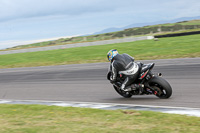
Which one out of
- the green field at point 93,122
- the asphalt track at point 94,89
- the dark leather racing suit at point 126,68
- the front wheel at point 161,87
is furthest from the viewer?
the asphalt track at point 94,89

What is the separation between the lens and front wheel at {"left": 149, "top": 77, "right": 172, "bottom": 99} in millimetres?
7586

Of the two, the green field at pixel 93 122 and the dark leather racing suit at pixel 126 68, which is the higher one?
the dark leather racing suit at pixel 126 68

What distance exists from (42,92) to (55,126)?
6274 millimetres

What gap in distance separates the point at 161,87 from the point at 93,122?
2683mm

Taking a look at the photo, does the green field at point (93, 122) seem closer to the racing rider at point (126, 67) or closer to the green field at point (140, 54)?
the racing rider at point (126, 67)

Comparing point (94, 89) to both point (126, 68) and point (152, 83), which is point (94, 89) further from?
A: point (152, 83)

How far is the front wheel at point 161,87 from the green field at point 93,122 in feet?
4.79

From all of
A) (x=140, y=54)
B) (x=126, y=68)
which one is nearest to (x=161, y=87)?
(x=126, y=68)

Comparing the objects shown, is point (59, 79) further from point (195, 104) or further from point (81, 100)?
point (195, 104)

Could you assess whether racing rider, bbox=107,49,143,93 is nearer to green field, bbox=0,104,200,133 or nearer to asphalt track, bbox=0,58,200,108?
asphalt track, bbox=0,58,200,108

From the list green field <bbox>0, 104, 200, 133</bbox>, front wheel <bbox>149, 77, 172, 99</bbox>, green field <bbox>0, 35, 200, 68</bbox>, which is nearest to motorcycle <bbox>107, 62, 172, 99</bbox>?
front wheel <bbox>149, 77, 172, 99</bbox>

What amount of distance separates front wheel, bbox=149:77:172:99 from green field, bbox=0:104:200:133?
4.79 feet

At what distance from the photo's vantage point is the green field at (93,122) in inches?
197

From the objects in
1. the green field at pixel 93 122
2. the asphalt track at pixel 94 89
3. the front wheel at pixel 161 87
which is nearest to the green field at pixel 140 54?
the asphalt track at pixel 94 89
